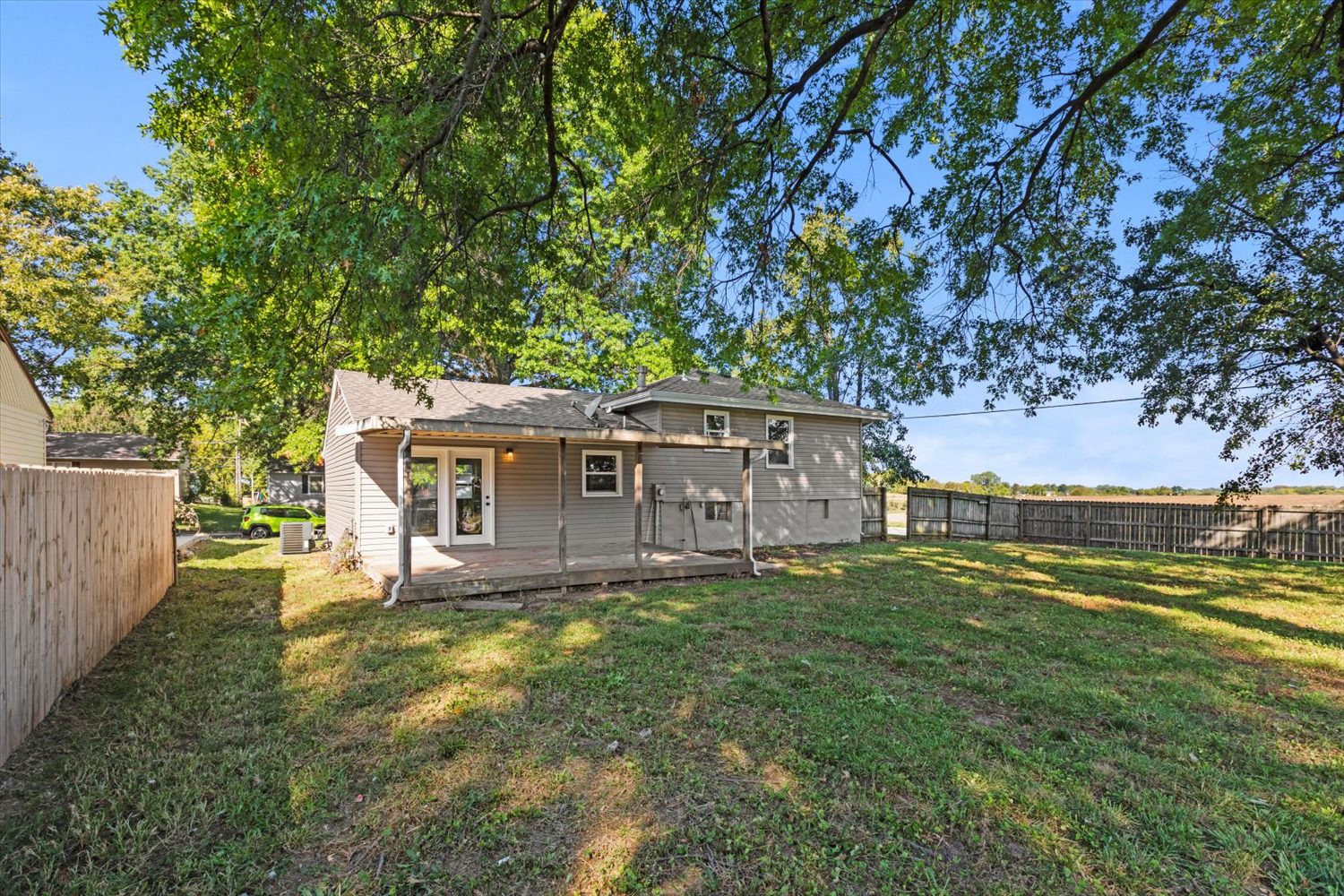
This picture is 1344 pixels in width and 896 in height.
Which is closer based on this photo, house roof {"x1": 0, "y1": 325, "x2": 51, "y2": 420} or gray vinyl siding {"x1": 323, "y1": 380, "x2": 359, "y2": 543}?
gray vinyl siding {"x1": 323, "y1": 380, "x2": 359, "y2": 543}

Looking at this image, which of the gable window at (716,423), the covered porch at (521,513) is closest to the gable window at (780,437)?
the gable window at (716,423)

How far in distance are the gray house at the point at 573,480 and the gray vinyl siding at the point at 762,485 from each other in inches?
1.4

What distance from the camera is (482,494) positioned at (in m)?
10.7

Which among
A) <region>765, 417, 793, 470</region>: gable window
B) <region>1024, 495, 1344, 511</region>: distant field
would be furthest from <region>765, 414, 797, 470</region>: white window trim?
<region>1024, 495, 1344, 511</region>: distant field

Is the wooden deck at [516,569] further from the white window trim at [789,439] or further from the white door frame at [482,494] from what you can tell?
the white window trim at [789,439]

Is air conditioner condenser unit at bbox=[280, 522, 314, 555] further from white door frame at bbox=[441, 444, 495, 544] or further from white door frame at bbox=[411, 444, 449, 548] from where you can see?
white door frame at bbox=[441, 444, 495, 544]

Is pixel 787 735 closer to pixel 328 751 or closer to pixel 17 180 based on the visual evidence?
pixel 328 751

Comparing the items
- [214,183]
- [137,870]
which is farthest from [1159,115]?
[137,870]

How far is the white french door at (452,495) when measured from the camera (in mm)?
10234

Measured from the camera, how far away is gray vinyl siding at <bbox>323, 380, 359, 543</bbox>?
10.4m

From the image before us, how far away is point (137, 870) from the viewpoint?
2.29 m

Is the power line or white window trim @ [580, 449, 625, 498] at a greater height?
the power line

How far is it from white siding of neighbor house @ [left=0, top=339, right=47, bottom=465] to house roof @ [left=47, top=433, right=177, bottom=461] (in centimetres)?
442

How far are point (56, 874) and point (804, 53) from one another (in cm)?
758
